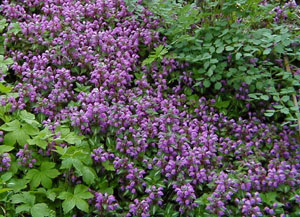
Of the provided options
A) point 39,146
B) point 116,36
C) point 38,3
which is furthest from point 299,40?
point 38,3

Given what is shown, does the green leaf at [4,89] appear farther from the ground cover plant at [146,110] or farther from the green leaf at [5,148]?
the green leaf at [5,148]

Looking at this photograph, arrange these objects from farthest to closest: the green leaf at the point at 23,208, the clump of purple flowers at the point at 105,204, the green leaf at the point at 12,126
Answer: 1. the green leaf at the point at 12,126
2. the clump of purple flowers at the point at 105,204
3. the green leaf at the point at 23,208

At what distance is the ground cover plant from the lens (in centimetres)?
353

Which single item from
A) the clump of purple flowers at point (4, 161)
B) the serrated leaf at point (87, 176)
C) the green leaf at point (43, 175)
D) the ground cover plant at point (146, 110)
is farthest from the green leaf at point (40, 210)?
the clump of purple flowers at point (4, 161)

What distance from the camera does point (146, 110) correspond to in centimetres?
415

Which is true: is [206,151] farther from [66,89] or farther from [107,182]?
[66,89]

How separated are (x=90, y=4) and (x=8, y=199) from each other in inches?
113

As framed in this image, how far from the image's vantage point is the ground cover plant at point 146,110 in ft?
11.6

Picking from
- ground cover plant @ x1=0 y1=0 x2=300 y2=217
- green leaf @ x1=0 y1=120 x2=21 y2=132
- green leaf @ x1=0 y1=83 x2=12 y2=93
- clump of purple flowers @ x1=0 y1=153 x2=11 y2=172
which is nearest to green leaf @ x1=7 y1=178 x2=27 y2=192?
ground cover plant @ x1=0 y1=0 x2=300 y2=217

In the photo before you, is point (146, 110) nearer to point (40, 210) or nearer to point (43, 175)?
point (43, 175)

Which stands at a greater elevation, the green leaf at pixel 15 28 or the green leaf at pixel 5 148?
the green leaf at pixel 15 28

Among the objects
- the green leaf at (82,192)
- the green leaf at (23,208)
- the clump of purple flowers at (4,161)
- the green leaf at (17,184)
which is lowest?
the green leaf at (82,192)

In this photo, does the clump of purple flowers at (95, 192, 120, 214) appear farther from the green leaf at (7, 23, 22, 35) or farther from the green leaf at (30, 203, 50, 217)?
the green leaf at (7, 23, 22, 35)

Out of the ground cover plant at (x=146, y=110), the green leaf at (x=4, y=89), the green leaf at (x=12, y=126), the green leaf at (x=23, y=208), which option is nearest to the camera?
the green leaf at (x=23, y=208)
